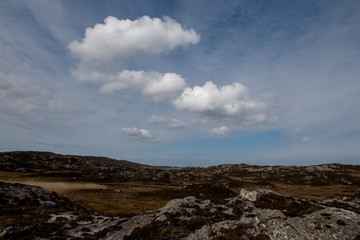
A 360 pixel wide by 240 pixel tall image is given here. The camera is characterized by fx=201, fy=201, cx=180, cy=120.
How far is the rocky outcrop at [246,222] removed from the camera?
1839 cm

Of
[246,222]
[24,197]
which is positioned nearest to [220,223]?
[246,222]

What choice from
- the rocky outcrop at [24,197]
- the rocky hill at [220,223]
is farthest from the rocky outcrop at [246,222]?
the rocky outcrop at [24,197]

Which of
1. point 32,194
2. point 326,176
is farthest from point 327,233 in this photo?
point 326,176

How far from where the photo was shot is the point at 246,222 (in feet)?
67.9

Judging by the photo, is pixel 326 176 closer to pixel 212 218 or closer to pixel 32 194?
pixel 212 218

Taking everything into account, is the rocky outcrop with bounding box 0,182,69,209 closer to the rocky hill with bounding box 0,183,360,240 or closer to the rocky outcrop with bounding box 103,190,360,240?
the rocky hill with bounding box 0,183,360,240

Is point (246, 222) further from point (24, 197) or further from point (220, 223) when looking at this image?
point (24, 197)

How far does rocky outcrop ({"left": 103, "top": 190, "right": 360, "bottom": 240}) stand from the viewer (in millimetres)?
18391

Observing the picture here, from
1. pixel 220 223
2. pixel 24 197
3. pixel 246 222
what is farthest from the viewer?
pixel 24 197

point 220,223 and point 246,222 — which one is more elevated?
point 246,222

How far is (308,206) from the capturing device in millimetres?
24594

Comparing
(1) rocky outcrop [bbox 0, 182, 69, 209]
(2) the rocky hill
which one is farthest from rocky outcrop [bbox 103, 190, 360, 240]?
(1) rocky outcrop [bbox 0, 182, 69, 209]

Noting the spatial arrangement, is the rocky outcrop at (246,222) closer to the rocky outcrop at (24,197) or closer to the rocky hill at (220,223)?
the rocky hill at (220,223)

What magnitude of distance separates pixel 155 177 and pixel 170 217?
89.0m
